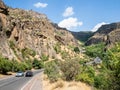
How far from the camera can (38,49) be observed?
133500 mm

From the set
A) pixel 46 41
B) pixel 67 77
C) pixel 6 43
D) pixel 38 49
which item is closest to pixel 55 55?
pixel 46 41

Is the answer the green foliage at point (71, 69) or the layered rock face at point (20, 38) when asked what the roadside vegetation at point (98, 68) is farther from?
the layered rock face at point (20, 38)

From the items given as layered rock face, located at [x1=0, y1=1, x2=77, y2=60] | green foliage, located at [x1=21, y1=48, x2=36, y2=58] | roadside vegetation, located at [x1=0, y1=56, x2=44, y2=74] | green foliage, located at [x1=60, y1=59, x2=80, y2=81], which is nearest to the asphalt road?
green foliage, located at [x1=60, y1=59, x2=80, y2=81]

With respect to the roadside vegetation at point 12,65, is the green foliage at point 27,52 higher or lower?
higher

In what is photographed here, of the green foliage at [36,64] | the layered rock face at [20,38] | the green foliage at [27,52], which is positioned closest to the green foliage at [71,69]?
the layered rock face at [20,38]

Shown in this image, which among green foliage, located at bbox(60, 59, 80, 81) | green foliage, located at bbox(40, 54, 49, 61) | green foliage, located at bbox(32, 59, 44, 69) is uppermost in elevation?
green foliage, located at bbox(60, 59, 80, 81)

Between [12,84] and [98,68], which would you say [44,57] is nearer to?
[98,68]

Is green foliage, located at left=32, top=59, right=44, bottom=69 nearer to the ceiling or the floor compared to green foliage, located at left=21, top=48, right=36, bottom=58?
nearer to the floor

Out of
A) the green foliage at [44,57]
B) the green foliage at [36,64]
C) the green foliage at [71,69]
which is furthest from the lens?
the green foliage at [44,57]

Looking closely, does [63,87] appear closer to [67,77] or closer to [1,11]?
[67,77]

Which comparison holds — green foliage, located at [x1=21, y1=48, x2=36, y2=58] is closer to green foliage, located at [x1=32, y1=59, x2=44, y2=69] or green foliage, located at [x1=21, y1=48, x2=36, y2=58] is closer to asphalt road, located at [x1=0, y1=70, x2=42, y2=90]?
green foliage, located at [x1=32, y1=59, x2=44, y2=69]

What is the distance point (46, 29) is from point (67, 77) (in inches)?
5411

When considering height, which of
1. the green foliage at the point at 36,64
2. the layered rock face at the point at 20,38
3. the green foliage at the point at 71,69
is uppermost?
the layered rock face at the point at 20,38

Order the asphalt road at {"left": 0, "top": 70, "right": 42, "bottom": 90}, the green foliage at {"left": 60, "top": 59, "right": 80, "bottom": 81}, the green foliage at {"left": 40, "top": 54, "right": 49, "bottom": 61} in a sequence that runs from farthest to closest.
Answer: the green foliage at {"left": 40, "top": 54, "right": 49, "bottom": 61}, the green foliage at {"left": 60, "top": 59, "right": 80, "bottom": 81}, the asphalt road at {"left": 0, "top": 70, "right": 42, "bottom": 90}
